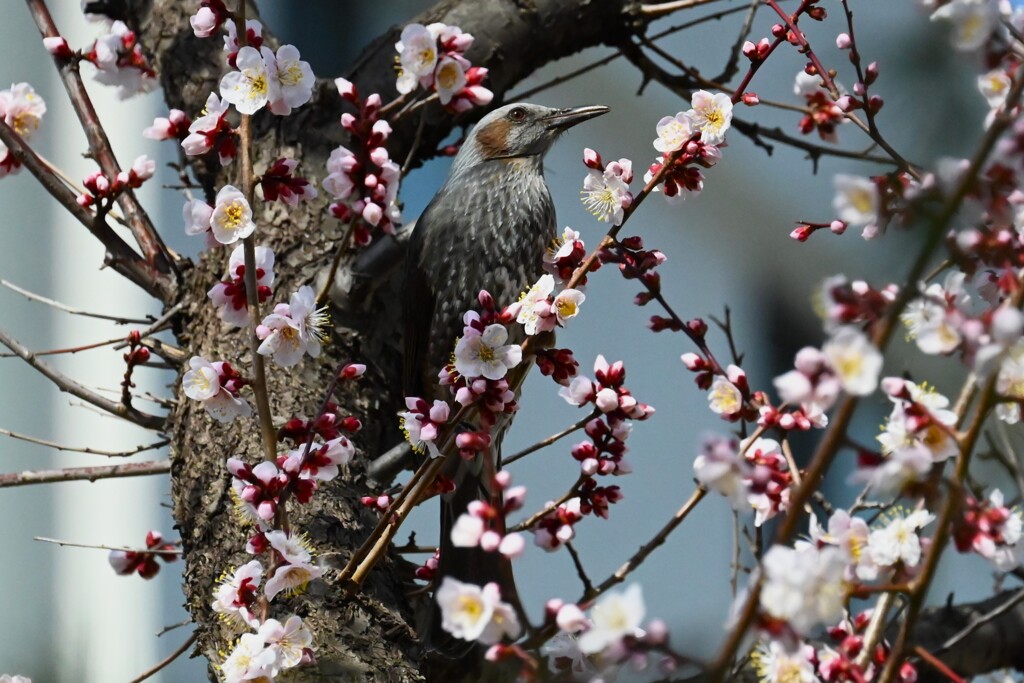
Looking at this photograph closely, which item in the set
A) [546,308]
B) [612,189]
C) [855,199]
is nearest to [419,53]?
[612,189]

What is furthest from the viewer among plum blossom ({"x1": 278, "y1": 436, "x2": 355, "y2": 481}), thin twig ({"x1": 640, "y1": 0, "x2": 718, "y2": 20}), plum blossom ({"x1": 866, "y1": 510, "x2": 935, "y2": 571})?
thin twig ({"x1": 640, "y1": 0, "x2": 718, "y2": 20})

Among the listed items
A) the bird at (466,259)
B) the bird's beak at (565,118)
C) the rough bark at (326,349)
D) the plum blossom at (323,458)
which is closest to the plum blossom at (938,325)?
the plum blossom at (323,458)

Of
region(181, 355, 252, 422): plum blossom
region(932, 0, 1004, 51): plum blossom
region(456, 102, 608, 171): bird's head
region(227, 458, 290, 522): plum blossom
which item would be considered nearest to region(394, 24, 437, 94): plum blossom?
region(181, 355, 252, 422): plum blossom

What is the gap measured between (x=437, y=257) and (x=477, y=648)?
974 millimetres

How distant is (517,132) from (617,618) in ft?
7.24

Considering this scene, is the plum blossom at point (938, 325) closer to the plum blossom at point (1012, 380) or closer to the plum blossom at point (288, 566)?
the plum blossom at point (1012, 380)

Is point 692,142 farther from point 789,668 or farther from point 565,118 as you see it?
point 565,118

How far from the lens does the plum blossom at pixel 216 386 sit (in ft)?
5.11

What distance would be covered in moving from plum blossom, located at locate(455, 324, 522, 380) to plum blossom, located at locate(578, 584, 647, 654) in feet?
1.97

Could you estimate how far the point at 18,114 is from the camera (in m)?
1.96

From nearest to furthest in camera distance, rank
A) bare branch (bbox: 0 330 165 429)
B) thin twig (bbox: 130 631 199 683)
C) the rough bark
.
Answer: the rough bark → thin twig (bbox: 130 631 199 683) → bare branch (bbox: 0 330 165 429)

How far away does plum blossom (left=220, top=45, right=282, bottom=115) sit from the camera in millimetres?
1535

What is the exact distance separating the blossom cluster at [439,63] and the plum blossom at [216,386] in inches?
19.7

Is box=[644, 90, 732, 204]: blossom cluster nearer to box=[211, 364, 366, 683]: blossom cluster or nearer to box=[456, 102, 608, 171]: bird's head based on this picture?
box=[211, 364, 366, 683]: blossom cluster
